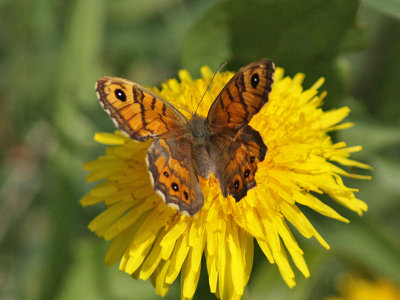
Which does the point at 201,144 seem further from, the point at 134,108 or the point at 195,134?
the point at 134,108

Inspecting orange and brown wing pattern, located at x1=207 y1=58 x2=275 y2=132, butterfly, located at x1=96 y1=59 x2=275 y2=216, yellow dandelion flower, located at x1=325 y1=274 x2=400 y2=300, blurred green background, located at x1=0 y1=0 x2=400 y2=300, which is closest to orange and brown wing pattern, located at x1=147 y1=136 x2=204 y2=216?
butterfly, located at x1=96 y1=59 x2=275 y2=216

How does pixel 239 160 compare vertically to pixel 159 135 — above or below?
below

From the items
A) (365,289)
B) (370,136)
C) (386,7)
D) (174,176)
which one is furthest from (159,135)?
(365,289)

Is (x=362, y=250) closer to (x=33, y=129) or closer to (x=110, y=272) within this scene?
(x=110, y=272)

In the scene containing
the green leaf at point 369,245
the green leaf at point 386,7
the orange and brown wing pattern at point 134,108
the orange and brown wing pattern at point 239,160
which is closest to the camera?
the orange and brown wing pattern at point 239,160

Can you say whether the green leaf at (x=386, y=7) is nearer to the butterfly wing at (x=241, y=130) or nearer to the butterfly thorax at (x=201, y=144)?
the butterfly wing at (x=241, y=130)

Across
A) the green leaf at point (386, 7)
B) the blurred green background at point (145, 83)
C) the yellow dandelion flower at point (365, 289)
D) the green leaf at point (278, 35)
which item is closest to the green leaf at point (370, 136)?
the blurred green background at point (145, 83)

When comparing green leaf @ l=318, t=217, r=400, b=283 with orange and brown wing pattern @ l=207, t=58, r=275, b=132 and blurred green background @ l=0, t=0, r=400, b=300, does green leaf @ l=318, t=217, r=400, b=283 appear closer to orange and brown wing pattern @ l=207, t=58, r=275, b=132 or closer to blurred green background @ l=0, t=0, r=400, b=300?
blurred green background @ l=0, t=0, r=400, b=300
